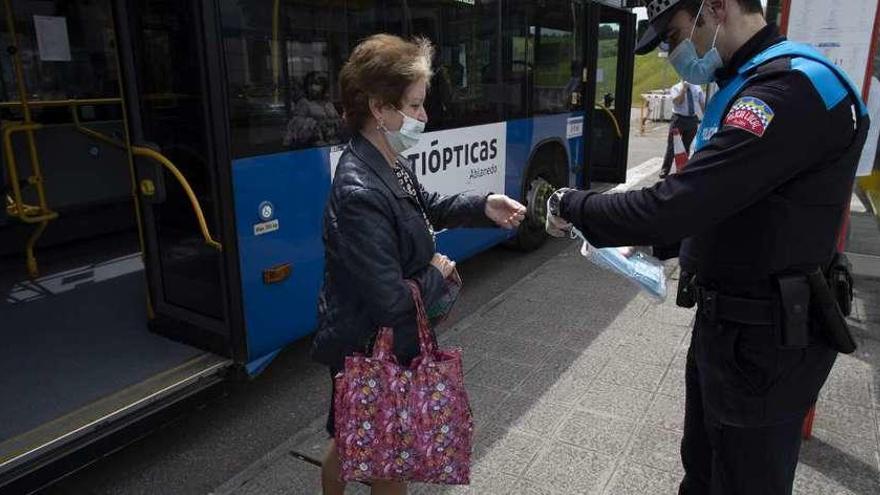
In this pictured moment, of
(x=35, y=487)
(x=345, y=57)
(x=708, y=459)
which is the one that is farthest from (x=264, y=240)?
(x=708, y=459)

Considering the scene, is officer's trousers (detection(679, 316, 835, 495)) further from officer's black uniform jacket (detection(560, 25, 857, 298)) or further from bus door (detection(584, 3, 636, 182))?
bus door (detection(584, 3, 636, 182))

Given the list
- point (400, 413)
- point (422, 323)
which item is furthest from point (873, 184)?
point (400, 413)

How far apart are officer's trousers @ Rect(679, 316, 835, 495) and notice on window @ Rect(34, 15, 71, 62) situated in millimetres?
5766

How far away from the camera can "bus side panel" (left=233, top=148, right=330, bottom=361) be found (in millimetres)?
3090

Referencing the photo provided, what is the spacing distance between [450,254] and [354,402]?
318 cm

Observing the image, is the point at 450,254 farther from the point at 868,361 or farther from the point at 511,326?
the point at 868,361

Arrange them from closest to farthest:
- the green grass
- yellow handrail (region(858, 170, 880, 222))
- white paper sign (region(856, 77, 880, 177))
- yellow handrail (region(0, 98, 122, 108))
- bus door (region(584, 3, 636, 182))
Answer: white paper sign (region(856, 77, 880, 177)), yellow handrail (region(858, 170, 880, 222)), yellow handrail (region(0, 98, 122, 108)), bus door (region(584, 3, 636, 182)), the green grass

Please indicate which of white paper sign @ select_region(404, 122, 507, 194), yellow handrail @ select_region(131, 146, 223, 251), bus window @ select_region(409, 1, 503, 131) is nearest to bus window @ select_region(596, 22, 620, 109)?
white paper sign @ select_region(404, 122, 507, 194)

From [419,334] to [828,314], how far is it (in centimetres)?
107

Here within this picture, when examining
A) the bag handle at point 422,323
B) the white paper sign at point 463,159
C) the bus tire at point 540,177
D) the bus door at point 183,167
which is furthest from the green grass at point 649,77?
the bag handle at point 422,323

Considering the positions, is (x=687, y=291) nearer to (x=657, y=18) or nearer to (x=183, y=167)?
(x=657, y=18)

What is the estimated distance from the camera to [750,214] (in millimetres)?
1602

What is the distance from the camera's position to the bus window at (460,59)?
13.9 feet

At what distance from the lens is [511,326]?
438 centimetres
